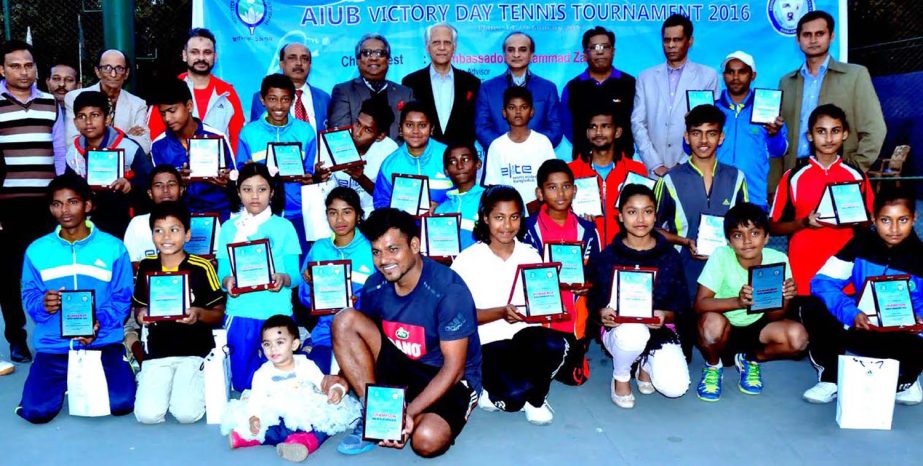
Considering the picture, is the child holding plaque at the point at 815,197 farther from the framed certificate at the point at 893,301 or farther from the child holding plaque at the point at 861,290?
the framed certificate at the point at 893,301

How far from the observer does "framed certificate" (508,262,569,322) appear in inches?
164

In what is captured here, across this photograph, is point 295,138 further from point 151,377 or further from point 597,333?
point 597,333

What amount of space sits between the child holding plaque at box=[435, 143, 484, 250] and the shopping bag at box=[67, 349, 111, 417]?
7.20 feet

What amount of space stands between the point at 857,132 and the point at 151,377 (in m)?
4.93

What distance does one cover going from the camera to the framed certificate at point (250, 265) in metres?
4.38

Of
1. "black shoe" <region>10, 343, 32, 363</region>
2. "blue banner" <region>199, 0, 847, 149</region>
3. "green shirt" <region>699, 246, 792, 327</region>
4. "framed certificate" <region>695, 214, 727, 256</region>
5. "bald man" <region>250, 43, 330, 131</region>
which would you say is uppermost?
"blue banner" <region>199, 0, 847, 149</region>

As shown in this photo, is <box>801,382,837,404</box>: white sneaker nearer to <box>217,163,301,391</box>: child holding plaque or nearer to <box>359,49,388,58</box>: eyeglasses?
<box>217,163,301,391</box>: child holding plaque

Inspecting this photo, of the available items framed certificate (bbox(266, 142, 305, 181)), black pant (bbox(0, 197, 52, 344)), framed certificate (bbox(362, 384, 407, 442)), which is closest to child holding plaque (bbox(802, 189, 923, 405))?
framed certificate (bbox(362, 384, 407, 442))

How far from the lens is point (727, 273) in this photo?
459cm

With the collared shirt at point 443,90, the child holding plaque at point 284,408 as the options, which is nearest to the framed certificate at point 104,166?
the child holding plaque at point 284,408

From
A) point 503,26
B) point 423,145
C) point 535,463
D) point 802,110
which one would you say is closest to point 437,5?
point 503,26

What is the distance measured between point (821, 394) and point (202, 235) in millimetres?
3644

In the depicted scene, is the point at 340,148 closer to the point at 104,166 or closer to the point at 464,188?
the point at 464,188

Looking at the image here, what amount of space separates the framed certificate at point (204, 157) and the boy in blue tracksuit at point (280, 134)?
10.5 inches
